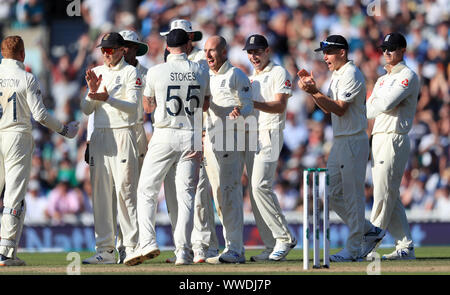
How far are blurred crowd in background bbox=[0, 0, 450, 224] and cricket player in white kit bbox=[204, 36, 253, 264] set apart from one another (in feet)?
19.5

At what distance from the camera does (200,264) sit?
10.3 metres

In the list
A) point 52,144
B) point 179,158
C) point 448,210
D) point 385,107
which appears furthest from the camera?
point 52,144

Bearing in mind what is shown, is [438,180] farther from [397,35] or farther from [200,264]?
[200,264]

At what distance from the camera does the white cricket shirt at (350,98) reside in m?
10.7

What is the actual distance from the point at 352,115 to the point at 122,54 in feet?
8.58

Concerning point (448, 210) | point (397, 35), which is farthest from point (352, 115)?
point (448, 210)

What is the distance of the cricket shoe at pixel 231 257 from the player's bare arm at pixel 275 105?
1.66 metres

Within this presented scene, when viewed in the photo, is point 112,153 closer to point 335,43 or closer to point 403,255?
point 335,43

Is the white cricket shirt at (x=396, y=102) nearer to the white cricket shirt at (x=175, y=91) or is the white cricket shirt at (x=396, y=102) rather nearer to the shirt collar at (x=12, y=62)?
the white cricket shirt at (x=175, y=91)

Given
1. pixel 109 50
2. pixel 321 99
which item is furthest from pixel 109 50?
pixel 321 99

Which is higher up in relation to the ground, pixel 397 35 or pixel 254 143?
pixel 397 35

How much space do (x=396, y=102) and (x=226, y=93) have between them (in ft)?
6.30

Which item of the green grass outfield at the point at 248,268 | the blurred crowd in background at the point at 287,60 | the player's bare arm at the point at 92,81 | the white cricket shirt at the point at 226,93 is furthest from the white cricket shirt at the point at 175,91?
the blurred crowd in background at the point at 287,60

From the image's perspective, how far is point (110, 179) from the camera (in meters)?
10.7
